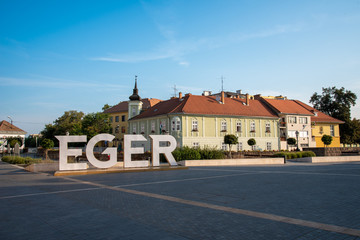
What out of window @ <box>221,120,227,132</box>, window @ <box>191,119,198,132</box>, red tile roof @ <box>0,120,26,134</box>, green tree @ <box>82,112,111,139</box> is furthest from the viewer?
red tile roof @ <box>0,120,26,134</box>

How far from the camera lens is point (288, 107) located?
189ft

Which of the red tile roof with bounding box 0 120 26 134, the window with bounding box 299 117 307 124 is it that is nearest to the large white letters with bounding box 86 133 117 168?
the window with bounding box 299 117 307 124

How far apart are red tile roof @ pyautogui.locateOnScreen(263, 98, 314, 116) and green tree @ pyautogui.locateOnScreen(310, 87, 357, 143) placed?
531 inches

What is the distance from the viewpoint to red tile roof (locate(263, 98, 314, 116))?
5526 centimetres

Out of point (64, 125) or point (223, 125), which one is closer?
point (223, 125)

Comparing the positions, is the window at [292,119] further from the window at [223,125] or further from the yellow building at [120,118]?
the yellow building at [120,118]

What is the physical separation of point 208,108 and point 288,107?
19.3 metres

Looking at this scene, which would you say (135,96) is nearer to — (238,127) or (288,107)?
(238,127)

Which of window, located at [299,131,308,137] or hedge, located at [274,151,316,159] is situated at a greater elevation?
window, located at [299,131,308,137]

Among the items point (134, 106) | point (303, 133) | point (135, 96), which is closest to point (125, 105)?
point (135, 96)

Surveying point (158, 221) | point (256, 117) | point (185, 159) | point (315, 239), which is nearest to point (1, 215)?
point (158, 221)

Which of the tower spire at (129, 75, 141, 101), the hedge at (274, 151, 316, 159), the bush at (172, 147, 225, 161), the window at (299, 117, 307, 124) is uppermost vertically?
the tower spire at (129, 75, 141, 101)

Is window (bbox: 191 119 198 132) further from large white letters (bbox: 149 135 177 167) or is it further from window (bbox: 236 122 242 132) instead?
large white letters (bbox: 149 135 177 167)

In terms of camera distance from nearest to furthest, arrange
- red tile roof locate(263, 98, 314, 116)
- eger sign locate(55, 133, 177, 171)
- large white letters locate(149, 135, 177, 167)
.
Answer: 1. eger sign locate(55, 133, 177, 171)
2. large white letters locate(149, 135, 177, 167)
3. red tile roof locate(263, 98, 314, 116)
